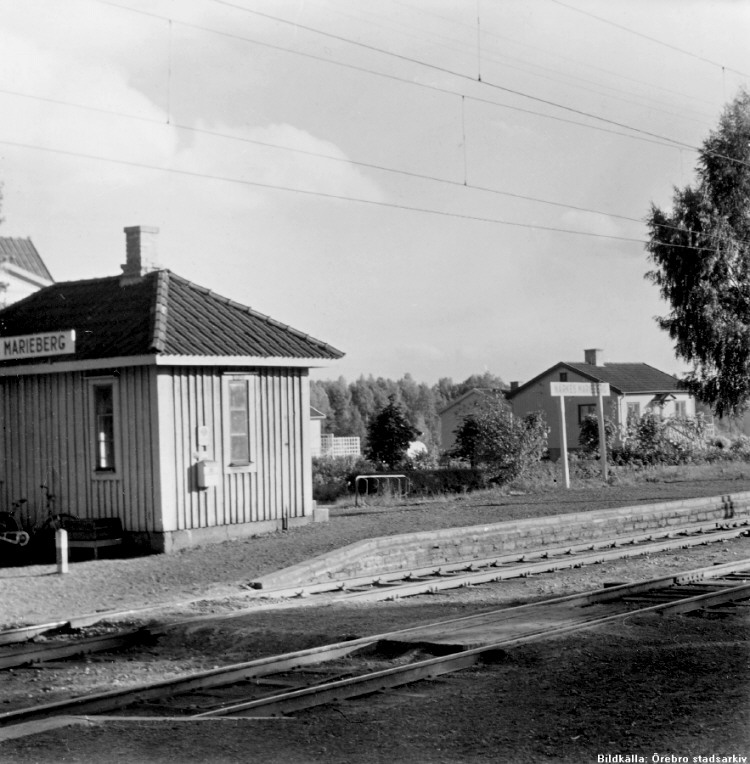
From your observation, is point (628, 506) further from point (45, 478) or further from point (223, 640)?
point (223, 640)

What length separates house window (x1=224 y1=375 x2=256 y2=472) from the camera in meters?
17.1

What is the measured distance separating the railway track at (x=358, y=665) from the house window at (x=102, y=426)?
8.32 m

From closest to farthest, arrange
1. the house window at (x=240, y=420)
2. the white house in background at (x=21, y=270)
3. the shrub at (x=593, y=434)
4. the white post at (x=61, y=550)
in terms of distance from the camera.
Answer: the white post at (x=61, y=550), the house window at (x=240, y=420), the shrub at (x=593, y=434), the white house in background at (x=21, y=270)

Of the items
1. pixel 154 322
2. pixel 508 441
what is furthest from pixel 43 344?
pixel 508 441

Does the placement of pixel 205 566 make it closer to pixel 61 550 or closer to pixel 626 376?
pixel 61 550

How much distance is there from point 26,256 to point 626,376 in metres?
35.2

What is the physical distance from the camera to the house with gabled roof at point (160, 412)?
16.0 m

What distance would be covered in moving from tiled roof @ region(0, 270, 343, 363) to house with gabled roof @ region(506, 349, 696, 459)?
40.2 metres

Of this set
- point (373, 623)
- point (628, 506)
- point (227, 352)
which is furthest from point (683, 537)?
point (373, 623)

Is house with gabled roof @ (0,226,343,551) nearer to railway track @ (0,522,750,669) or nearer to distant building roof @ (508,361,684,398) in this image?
railway track @ (0,522,750,669)

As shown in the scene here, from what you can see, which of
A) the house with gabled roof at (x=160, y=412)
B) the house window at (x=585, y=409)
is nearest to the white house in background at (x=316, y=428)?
the house window at (x=585, y=409)

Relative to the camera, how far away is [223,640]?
31.3 feet

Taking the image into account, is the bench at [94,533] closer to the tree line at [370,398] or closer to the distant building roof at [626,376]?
the distant building roof at [626,376]

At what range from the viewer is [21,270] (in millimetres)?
40344
